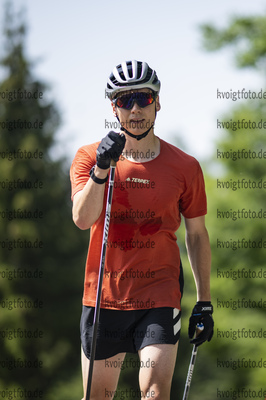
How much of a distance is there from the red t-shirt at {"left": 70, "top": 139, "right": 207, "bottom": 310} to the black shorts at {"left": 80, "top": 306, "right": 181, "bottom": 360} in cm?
6

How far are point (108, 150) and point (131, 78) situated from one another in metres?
0.79

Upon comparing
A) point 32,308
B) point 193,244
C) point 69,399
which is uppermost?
point 193,244

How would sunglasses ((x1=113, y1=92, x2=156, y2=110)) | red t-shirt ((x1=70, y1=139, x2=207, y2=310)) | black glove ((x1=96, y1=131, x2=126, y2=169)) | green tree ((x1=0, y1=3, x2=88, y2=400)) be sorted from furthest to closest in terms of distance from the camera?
green tree ((x1=0, y1=3, x2=88, y2=400))
sunglasses ((x1=113, y1=92, x2=156, y2=110))
red t-shirt ((x1=70, y1=139, x2=207, y2=310))
black glove ((x1=96, y1=131, x2=126, y2=169))

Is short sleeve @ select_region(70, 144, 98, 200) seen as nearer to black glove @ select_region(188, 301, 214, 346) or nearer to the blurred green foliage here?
Result: black glove @ select_region(188, 301, 214, 346)

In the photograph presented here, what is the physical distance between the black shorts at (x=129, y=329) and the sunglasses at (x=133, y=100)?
142 centimetres

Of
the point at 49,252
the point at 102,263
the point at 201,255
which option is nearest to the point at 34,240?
the point at 49,252

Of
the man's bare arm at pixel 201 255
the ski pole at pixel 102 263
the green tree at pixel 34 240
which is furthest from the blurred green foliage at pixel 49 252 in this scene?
the ski pole at pixel 102 263

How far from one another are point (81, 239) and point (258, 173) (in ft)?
29.7

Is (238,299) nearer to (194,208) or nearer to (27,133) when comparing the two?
(27,133)

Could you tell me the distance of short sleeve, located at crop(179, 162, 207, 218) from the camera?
483 cm

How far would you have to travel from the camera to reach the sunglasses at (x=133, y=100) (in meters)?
4.75

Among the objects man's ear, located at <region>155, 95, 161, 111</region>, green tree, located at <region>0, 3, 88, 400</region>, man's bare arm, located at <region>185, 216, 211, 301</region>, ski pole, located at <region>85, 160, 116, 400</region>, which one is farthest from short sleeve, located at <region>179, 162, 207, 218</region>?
green tree, located at <region>0, 3, 88, 400</region>

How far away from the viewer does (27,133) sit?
1184 inches

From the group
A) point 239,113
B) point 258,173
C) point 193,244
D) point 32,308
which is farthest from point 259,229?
point 193,244
